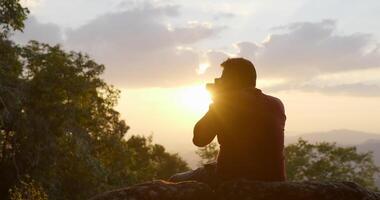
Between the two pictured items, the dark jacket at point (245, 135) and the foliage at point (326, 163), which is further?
the foliage at point (326, 163)

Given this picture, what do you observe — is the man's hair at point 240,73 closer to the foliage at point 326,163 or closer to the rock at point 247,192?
the rock at point 247,192

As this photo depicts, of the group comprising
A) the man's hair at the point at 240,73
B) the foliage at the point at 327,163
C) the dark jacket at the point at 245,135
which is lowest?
the dark jacket at the point at 245,135

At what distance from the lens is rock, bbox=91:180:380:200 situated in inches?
217

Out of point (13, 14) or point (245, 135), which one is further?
point (13, 14)

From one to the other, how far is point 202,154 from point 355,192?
51.7 metres

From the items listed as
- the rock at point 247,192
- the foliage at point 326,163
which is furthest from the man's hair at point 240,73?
the foliage at point 326,163

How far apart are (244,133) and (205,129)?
0.43 m

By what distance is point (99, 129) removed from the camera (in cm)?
3294

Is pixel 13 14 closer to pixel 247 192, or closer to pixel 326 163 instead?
pixel 247 192

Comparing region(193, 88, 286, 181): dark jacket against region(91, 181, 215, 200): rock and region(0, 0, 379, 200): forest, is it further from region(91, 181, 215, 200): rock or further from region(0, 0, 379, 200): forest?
region(0, 0, 379, 200): forest

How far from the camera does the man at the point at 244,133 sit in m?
5.87

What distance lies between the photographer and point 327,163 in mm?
54188

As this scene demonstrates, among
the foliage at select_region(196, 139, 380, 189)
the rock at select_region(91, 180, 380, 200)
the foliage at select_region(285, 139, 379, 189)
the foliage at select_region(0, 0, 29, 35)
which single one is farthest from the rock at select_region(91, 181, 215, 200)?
the foliage at select_region(285, 139, 379, 189)

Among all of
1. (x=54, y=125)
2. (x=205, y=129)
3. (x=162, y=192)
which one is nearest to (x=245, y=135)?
(x=205, y=129)
